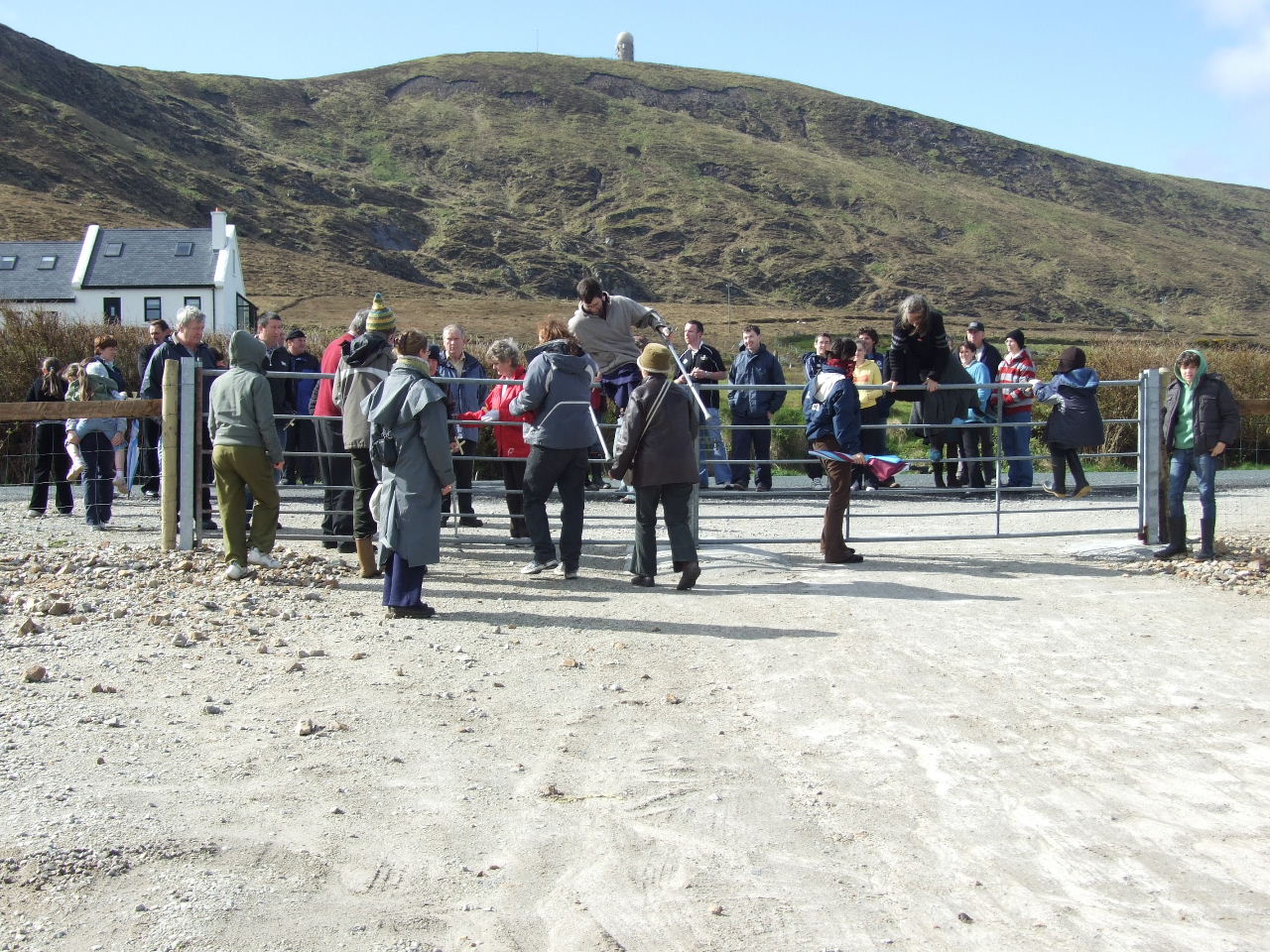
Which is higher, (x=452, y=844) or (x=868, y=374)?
(x=868, y=374)

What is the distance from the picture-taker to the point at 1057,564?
1074cm

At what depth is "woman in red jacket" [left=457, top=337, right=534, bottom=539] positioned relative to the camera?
11156 mm

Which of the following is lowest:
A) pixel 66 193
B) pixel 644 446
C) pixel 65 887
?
pixel 65 887

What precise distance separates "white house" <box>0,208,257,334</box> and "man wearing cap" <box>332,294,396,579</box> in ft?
197

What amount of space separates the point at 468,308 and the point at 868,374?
74.1m

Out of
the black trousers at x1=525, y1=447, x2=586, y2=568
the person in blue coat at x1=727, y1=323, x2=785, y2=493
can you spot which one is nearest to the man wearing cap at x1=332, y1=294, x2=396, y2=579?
the black trousers at x1=525, y1=447, x2=586, y2=568

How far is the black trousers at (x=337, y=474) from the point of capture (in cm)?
1059

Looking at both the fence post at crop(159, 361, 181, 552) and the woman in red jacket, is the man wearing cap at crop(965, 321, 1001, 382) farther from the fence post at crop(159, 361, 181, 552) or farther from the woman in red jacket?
the fence post at crop(159, 361, 181, 552)

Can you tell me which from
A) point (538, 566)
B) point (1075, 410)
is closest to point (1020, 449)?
point (1075, 410)

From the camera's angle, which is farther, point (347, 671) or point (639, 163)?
point (639, 163)

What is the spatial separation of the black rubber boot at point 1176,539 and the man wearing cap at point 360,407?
6.76 m

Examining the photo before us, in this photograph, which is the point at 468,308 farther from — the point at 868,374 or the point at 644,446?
the point at 644,446

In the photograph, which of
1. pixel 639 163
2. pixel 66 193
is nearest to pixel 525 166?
pixel 639 163

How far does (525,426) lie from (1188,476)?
5742 mm
